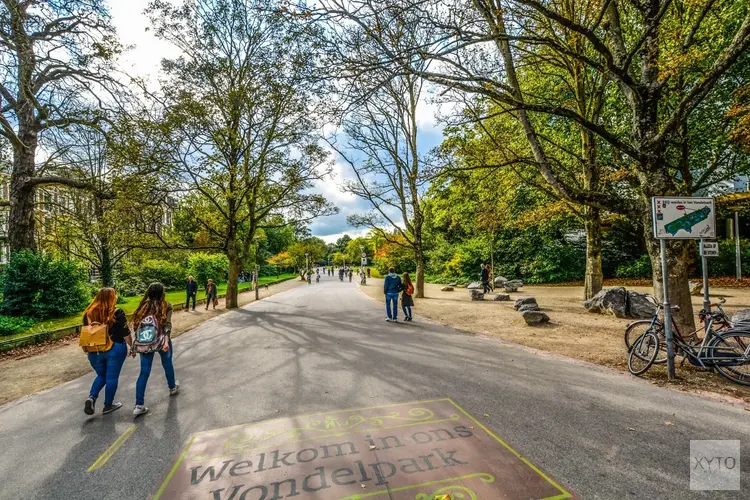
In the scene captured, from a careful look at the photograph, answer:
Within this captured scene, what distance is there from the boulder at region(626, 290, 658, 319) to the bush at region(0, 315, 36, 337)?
19.0 m

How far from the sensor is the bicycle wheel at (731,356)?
16.1 ft

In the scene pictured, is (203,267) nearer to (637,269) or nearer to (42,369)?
(42,369)

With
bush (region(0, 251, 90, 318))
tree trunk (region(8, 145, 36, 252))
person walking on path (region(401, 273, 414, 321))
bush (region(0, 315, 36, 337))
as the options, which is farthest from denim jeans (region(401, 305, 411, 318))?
tree trunk (region(8, 145, 36, 252))

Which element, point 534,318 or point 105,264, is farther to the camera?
point 105,264

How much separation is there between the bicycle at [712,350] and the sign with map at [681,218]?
133 cm

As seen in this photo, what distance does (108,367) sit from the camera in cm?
455

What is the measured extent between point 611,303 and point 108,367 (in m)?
13.3

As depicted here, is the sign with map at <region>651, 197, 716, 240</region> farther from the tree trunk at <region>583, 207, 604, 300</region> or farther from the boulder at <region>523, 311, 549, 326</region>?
the tree trunk at <region>583, 207, 604, 300</region>

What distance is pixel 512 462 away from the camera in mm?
3121

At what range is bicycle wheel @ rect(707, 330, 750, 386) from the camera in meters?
4.92

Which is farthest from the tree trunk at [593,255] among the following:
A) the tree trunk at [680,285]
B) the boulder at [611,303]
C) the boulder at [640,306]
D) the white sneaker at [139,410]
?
the white sneaker at [139,410]

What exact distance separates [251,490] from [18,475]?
2.45 m

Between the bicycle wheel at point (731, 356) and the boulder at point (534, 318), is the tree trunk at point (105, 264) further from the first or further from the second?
the bicycle wheel at point (731, 356)

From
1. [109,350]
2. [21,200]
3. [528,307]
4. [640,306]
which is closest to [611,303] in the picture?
[640,306]
